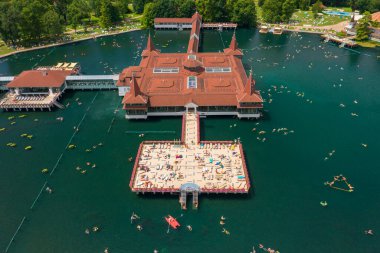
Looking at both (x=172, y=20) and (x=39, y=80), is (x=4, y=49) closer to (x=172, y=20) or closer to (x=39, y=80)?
(x=39, y=80)

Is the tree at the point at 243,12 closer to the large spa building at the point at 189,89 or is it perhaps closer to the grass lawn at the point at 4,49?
the large spa building at the point at 189,89

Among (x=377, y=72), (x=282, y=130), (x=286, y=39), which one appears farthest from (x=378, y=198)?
(x=286, y=39)

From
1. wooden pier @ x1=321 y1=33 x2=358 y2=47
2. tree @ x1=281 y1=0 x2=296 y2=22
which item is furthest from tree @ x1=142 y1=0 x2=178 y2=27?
wooden pier @ x1=321 y1=33 x2=358 y2=47

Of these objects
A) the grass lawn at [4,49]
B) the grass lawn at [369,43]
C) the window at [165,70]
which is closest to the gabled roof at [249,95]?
the window at [165,70]

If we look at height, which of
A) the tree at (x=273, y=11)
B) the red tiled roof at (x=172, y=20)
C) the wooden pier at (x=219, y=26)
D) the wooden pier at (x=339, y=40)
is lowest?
the wooden pier at (x=339, y=40)

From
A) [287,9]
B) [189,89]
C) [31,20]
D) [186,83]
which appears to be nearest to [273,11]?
[287,9]

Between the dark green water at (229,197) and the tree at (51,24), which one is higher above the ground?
the tree at (51,24)

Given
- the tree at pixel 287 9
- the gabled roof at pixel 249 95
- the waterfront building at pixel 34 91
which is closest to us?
the gabled roof at pixel 249 95
